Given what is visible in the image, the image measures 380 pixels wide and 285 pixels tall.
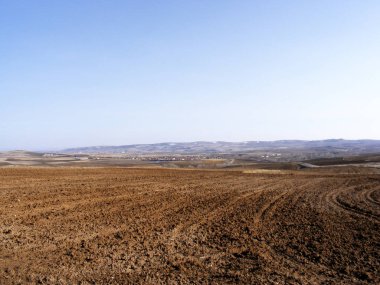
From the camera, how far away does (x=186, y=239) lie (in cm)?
1083

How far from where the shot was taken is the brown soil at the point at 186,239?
8008 millimetres

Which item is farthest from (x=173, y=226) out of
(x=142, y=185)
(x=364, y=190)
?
(x=364, y=190)

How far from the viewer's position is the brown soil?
8008mm

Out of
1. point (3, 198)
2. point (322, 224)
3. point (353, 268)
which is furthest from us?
point (3, 198)

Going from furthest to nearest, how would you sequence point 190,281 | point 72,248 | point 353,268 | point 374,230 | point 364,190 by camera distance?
point 364,190 → point 374,230 → point 72,248 → point 353,268 → point 190,281

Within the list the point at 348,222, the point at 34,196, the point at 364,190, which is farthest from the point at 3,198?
the point at 364,190

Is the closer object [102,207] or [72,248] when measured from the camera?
[72,248]

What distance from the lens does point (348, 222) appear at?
43.3 feet

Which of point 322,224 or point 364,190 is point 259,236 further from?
point 364,190

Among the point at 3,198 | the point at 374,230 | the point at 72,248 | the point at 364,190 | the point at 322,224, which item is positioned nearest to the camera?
the point at 72,248

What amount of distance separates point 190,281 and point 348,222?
25.9 ft

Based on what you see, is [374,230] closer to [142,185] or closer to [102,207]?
[102,207]

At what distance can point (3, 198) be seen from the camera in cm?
1719

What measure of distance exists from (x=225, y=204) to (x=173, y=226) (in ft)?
17.2
